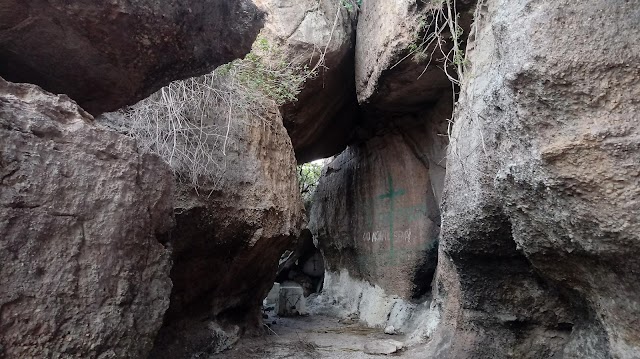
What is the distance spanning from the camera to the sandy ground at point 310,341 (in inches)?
191

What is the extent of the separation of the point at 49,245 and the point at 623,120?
244 centimetres

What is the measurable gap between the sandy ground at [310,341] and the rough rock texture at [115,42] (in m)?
3.04

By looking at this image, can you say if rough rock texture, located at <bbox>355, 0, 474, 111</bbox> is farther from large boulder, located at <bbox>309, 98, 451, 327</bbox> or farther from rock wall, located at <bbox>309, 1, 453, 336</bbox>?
large boulder, located at <bbox>309, 98, 451, 327</bbox>

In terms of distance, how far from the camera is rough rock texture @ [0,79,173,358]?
1715 millimetres

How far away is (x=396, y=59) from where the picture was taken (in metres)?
5.34

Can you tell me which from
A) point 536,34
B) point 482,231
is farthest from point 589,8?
point 482,231

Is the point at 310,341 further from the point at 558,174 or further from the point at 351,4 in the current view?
the point at 351,4

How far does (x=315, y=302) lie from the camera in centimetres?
907

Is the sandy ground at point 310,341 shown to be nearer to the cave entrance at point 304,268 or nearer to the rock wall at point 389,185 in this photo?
the rock wall at point 389,185

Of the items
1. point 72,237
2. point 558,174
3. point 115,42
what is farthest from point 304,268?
point 72,237

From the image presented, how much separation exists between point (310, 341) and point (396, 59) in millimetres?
3330

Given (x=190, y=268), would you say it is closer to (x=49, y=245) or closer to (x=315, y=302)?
(x=49, y=245)

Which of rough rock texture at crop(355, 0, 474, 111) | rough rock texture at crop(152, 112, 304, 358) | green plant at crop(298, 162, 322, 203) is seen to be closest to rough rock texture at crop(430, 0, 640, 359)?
rough rock texture at crop(355, 0, 474, 111)

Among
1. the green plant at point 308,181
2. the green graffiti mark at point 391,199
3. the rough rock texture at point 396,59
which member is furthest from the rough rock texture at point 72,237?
the green plant at point 308,181
